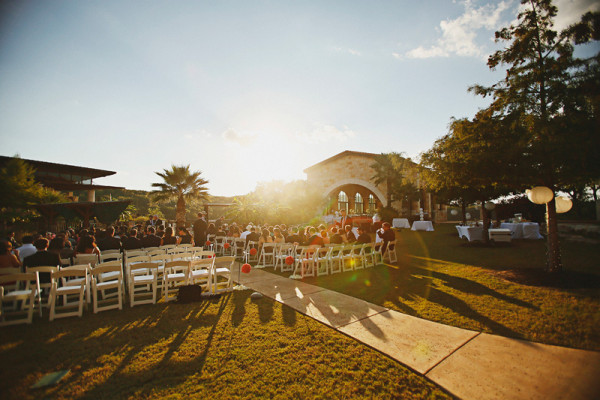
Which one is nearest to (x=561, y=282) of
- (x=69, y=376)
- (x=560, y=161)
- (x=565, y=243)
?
(x=560, y=161)

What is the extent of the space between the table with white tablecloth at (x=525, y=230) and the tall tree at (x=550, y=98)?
10.0m

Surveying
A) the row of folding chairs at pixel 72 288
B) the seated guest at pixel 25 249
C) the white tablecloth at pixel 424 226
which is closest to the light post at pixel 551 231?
the row of folding chairs at pixel 72 288

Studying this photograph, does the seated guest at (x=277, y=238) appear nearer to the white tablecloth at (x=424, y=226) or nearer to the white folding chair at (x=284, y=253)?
the white folding chair at (x=284, y=253)

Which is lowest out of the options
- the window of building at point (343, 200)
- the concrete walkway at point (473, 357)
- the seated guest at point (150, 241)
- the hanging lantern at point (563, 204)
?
the concrete walkway at point (473, 357)

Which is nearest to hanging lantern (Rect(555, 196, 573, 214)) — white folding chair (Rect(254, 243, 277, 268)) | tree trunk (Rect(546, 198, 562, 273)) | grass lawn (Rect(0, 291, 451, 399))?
tree trunk (Rect(546, 198, 562, 273))

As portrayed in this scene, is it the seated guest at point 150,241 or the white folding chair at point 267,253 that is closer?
the seated guest at point 150,241

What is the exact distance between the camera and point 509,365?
9.17 ft

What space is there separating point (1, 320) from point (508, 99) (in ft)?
36.0

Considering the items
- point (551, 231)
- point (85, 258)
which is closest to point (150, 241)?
point (85, 258)

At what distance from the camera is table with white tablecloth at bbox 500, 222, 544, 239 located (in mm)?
13797

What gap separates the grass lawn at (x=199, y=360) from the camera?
2566mm

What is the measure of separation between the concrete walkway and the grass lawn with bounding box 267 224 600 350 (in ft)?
1.20

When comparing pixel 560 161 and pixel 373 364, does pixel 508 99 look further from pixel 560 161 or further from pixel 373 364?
pixel 373 364

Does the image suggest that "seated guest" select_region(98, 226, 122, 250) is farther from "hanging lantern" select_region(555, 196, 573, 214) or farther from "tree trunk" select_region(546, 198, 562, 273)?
"hanging lantern" select_region(555, 196, 573, 214)
